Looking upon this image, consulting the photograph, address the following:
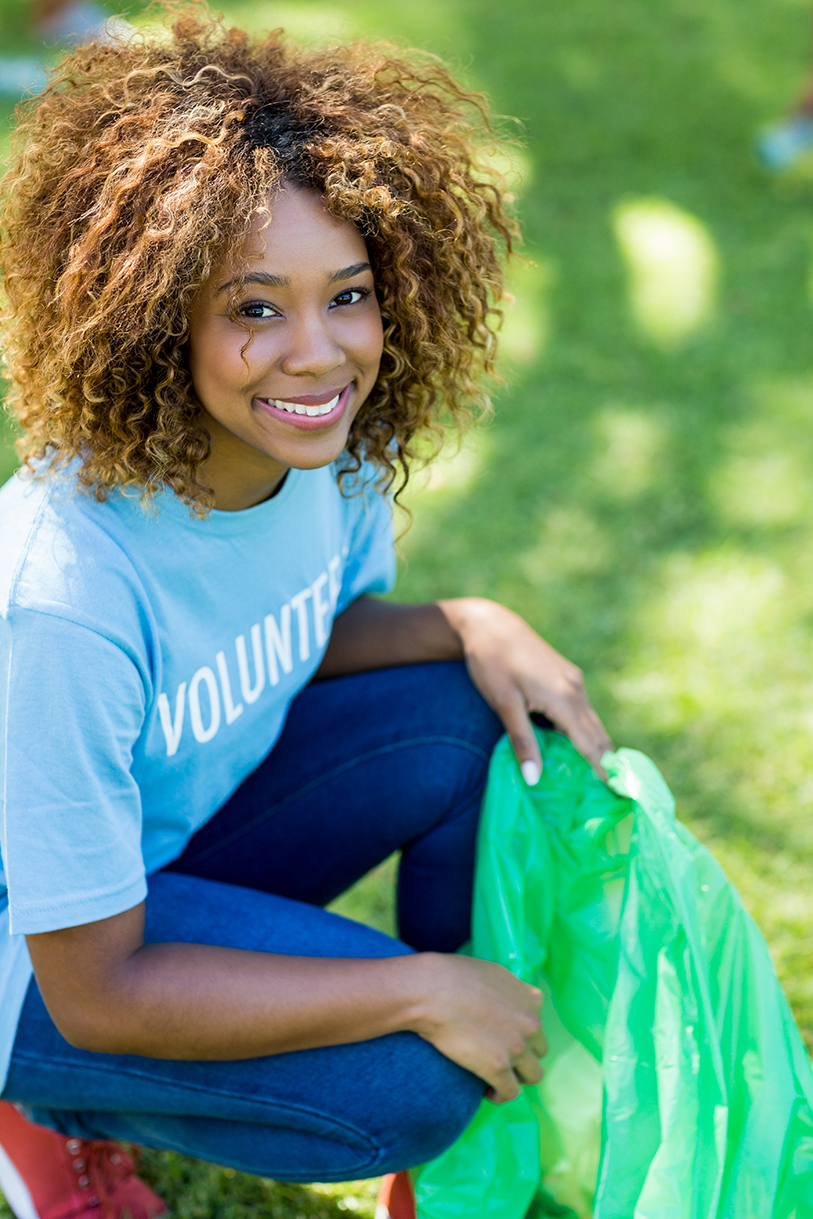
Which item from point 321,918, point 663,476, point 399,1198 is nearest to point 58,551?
point 321,918

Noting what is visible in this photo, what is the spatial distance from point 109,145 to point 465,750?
863mm

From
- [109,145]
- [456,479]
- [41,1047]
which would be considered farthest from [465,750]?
[456,479]

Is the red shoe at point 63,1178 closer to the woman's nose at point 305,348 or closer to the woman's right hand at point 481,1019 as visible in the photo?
the woman's right hand at point 481,1019

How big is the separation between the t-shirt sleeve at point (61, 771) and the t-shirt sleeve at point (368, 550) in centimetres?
54

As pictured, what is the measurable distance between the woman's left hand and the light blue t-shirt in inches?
9.1

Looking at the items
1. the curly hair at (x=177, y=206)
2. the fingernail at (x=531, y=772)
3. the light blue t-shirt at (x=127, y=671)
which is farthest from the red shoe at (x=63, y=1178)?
the curly hair at (x=177, y=206)

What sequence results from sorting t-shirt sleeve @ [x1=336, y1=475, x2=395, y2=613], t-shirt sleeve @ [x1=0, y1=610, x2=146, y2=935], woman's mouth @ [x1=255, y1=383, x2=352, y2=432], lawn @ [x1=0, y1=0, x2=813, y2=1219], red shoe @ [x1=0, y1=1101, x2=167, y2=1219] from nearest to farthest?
t-shirt sleeve @ [x1=0, y1=610, x2=146, y2=935]
woman's mouth @ [x1=255, y1=383, x2=352, y2=432]
red shoe @ [x1=0, y1=1101, x2=167, y2=1219]
t-shirt sleeve @ [x1=336, y1=475, x2=395, y2=613]
lawn @ [x1=0, y1=0, x2=813, y2=1219]

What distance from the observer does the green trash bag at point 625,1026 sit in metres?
1.28

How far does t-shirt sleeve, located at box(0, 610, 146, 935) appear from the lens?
3.68ft

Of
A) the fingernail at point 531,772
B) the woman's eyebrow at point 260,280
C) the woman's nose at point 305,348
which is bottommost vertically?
the fingernail at point 531,772

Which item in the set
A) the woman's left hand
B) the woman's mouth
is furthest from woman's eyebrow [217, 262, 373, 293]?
the woman's left hand

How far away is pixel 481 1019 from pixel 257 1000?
0.84 feet

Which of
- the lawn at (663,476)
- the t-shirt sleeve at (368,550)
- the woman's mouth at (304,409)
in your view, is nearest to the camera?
the woman's mouth at (304,409)

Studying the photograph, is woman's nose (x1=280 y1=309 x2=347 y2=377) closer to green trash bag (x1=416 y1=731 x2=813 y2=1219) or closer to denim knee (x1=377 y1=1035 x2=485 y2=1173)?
green trash bag (x1=416 y1=731 x2=813 y2=1219)
